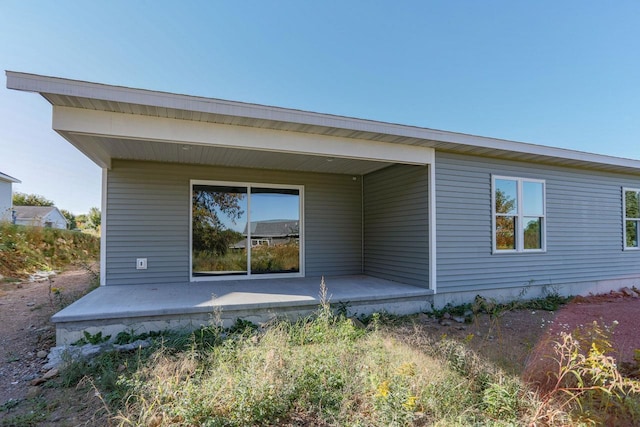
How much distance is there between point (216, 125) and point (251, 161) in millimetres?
1846

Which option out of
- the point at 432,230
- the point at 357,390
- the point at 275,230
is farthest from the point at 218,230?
the point at 357,390

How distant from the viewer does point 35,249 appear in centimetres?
973

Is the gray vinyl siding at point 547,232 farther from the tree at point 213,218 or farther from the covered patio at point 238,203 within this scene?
the tree at point 213,218

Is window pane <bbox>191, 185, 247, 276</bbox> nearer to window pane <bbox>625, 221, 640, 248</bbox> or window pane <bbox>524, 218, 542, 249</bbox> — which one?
window pane <bbox>524, 218, 542, 249</bbox>

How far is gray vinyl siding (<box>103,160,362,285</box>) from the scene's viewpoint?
560cm

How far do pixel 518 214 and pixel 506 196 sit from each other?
0.41 meters

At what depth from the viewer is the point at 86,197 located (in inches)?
1196

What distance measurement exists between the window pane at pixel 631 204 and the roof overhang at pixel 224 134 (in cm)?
234

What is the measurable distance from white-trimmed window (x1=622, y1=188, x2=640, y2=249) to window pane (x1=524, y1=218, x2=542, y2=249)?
2767mm

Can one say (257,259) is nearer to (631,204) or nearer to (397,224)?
(397,224)

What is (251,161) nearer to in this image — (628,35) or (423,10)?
(423,10)

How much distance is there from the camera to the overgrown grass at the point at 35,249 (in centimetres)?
864

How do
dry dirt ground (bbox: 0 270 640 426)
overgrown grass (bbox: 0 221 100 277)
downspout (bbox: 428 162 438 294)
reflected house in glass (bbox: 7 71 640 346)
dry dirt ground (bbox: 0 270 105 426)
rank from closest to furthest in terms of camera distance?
dry dirt ground (bbox: 0 270 105 426) < dry dirt ground (bbox: 0 270 640 426) < reflected house in glass (bbox: 7 71 640 346) < downspout (bbox: 428 162 438 294) < overgrown grass (bbox: 0 221 100 277)

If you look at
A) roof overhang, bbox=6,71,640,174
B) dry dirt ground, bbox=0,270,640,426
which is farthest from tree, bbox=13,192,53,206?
roof overhang, bbox=6,71,640,174
